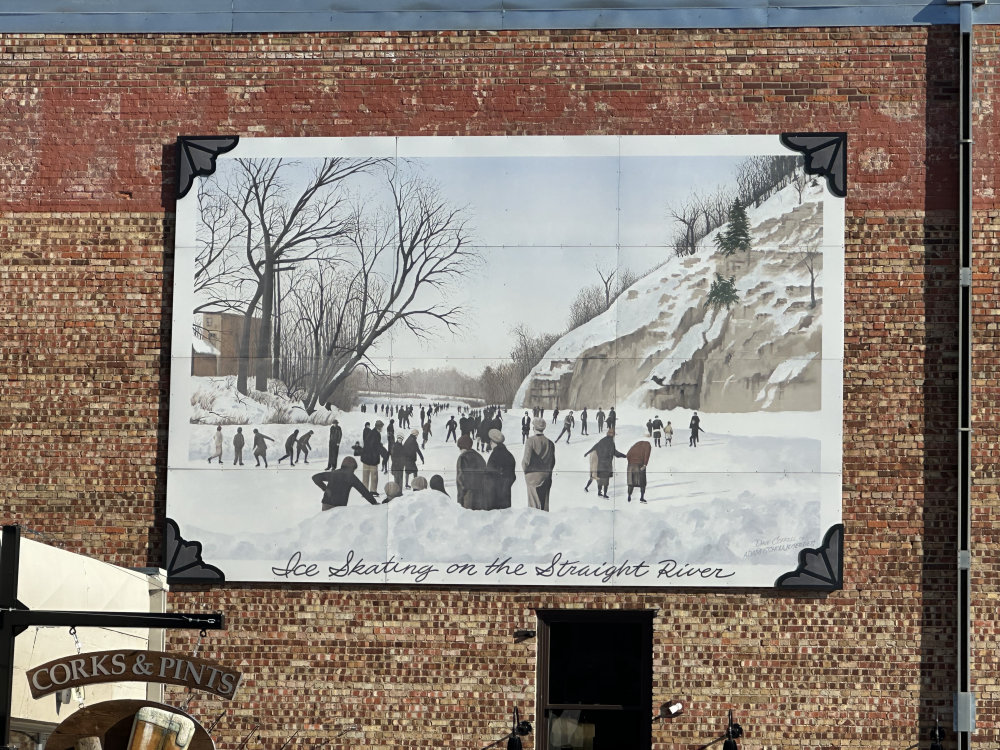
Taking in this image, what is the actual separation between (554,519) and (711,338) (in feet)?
9.72

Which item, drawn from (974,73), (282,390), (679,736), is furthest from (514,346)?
(974,73)

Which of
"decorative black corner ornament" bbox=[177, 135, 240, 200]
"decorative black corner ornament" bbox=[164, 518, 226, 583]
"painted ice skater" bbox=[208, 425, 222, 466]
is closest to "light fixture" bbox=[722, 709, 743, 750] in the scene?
"decorative black corner ornament" bbox=[164, 518, 226, 583]

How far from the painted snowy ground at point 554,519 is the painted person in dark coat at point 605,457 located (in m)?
0.09

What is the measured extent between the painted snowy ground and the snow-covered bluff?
318 millimetres

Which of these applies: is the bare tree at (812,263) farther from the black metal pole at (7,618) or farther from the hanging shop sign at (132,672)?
the black metal pole at (7,618)

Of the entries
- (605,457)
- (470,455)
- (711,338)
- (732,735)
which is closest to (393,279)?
(470,455)

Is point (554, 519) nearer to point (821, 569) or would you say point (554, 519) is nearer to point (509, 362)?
point (509, 362)

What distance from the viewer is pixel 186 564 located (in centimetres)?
1627

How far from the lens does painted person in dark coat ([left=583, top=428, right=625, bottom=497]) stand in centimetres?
1612

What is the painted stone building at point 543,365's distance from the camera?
624 inches

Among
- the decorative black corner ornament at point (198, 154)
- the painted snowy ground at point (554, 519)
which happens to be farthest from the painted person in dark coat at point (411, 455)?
the decorative black corner ornament at point (198, 154)

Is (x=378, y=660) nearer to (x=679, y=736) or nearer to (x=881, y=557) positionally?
(x=679, y=736)

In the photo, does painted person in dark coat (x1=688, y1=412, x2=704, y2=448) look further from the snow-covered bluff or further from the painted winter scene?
the snow-covered bluff

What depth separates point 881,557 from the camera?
52.2 feet
